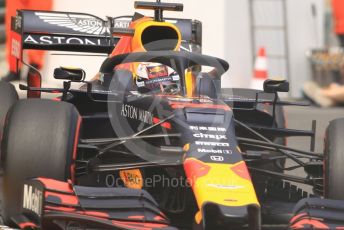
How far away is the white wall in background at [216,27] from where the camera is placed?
12648 millimetres

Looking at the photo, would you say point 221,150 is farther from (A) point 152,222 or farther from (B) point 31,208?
(B) point 31,208

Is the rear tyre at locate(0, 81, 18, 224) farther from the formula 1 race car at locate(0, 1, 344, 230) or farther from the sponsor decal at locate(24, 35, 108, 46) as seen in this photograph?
the sponsor decal at locate(24, 35, 108, 46)

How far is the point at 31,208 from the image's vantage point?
531 cm

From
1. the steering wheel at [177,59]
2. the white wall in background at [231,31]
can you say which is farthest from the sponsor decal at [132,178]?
the white wall in background at [231,31]

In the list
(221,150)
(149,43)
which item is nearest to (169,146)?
(221,150)

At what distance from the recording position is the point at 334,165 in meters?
5.70

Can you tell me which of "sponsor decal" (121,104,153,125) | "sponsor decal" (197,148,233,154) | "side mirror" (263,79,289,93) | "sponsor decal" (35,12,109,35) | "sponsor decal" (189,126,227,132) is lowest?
"sponsor decal" (197,148,233,154)

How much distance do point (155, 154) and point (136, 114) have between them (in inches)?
16.0

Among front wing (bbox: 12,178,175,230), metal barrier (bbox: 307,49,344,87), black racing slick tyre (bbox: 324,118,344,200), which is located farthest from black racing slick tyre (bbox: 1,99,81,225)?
metal barrier (bbox: 307,49,344,87)

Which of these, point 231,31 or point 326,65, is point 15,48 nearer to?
point 231,31

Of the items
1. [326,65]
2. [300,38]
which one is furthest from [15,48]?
[326,65]

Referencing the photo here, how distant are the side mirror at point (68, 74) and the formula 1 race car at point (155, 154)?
0.5 inches

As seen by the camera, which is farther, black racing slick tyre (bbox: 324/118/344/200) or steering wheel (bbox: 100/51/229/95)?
steering wheel (bbox: 100/51/229/95)

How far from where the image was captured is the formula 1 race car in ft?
16.8
